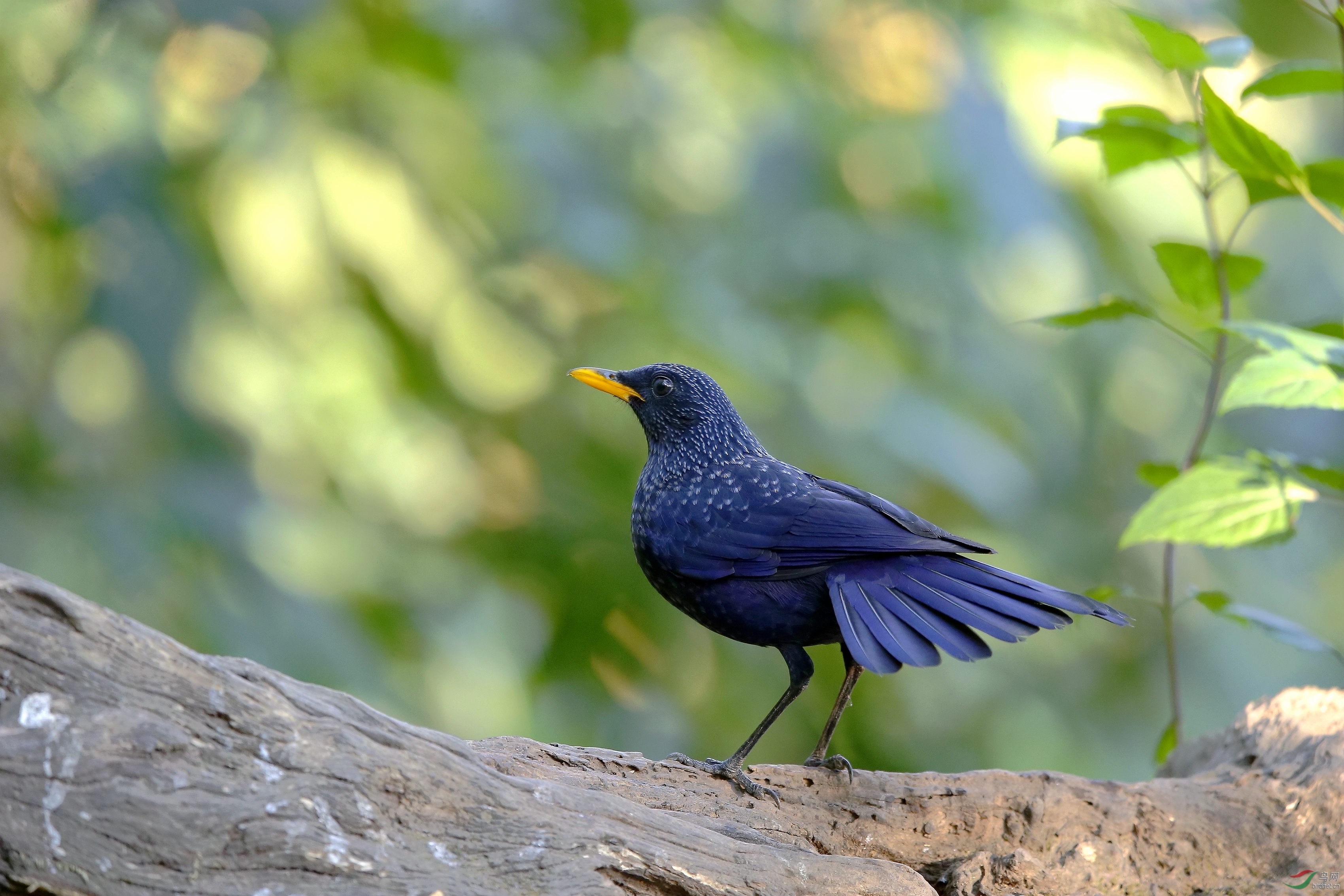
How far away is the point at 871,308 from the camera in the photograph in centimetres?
519

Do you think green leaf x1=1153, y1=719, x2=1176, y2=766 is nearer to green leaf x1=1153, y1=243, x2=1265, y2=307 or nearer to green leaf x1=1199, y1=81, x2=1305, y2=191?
green leaf x1=1153, y1=243, x2=1265, y2=307

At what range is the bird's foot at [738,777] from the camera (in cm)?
250

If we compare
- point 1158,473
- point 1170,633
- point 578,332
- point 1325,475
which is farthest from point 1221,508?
point 578,332

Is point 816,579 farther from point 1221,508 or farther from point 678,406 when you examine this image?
point 1221,508

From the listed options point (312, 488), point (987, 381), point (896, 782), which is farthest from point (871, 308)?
point (896, 782)

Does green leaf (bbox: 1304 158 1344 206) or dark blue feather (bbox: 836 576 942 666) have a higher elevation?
green leaf (bbox: 1304 158 1344 206)

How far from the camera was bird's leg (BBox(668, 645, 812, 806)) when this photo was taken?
8.22ft

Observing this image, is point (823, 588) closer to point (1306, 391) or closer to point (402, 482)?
point (1306, 391)

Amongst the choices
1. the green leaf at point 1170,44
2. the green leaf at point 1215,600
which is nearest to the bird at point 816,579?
the green leaf at point 1215,600

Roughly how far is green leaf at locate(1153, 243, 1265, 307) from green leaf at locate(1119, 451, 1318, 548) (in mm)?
597

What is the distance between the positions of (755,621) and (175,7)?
351 centimetres

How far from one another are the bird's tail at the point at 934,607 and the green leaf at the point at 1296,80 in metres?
1.48

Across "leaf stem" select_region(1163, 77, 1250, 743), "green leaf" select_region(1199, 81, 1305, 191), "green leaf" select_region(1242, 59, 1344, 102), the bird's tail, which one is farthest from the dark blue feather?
"green leaf" select_region(1242, 59, 1344, 102)

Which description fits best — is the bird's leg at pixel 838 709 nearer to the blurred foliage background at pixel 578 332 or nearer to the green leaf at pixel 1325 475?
the green leaf at pixel 1325 475
